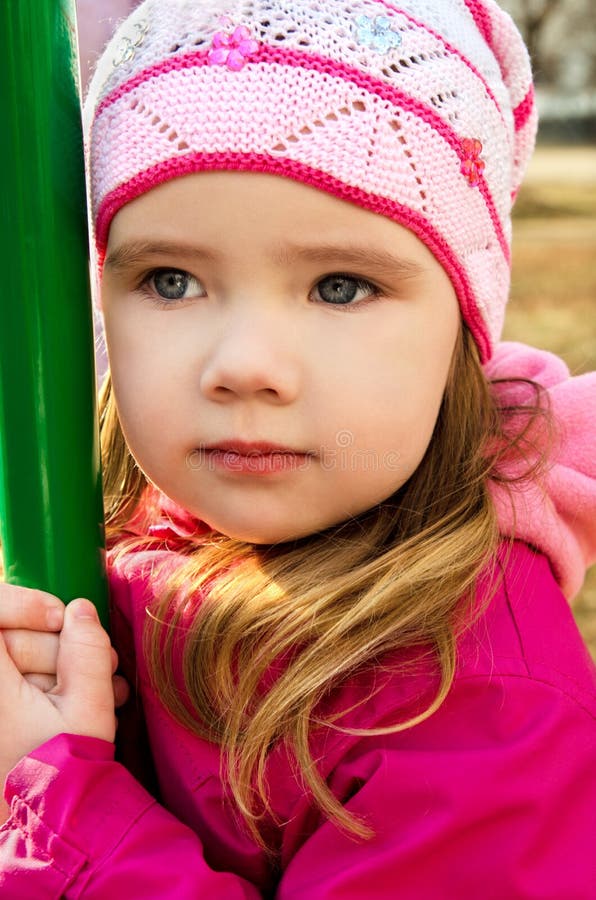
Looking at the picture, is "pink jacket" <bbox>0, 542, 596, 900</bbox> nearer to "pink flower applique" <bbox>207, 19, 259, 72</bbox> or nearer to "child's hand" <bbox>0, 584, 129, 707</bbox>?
"child's hand" <bbox>0, 584, 129, 707</bbox>

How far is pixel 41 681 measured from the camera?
1139mm

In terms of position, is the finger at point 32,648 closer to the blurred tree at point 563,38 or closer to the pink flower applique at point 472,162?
the pink flower applique at point 472,162

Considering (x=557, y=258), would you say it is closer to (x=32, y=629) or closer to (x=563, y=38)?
(x=563, y=38)

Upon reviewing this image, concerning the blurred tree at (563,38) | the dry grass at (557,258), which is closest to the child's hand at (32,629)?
the dry grass at (557,258)

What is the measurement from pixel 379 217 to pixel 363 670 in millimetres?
499

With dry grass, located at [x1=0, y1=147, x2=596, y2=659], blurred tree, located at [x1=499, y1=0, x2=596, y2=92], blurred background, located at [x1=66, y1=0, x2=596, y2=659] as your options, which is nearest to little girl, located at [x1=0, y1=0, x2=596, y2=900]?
dry grass, located at [x1=0, y1=147, x2=596, y2=659]

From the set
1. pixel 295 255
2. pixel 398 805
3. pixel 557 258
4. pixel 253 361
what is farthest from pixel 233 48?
pixel 557 258

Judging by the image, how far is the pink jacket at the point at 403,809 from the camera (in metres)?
1.01

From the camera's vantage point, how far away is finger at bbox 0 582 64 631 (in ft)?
3.60

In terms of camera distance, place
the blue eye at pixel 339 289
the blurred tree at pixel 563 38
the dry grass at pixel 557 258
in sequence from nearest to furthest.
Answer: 1. the blue eye at pixel 339 289
2. the dry grass at pixel 557 258
3. the blurred tree at pixel 563 38

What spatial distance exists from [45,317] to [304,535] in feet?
1.28

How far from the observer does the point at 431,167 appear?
1149mm

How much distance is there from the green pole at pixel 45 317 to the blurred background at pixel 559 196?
4.46m

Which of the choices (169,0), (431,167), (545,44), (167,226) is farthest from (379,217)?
(545,44)
